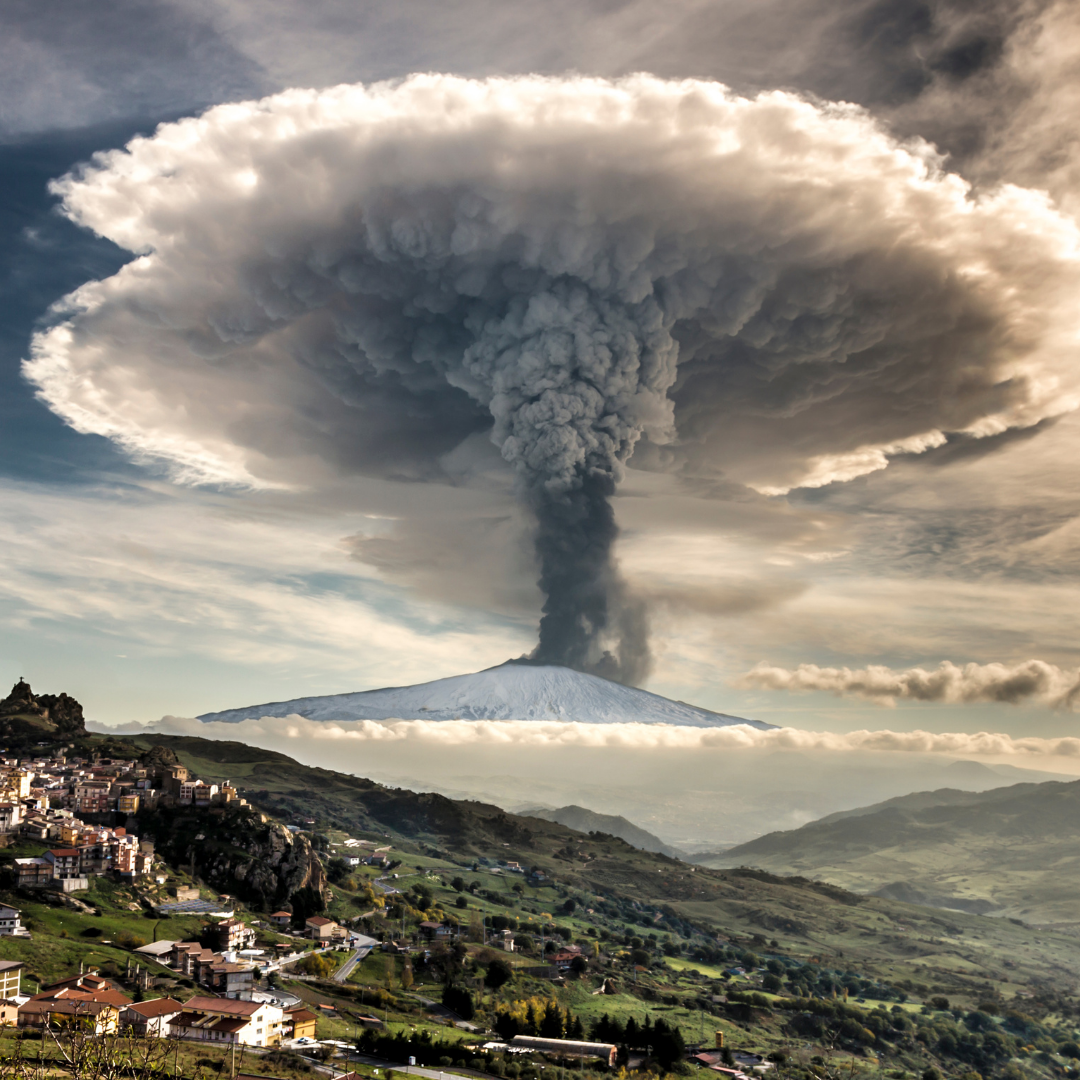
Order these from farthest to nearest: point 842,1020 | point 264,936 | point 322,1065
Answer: point 842,1020 < point 264,936 < point 322,1065

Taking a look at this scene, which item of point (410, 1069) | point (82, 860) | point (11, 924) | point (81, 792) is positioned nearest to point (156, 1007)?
point (410, 1069)

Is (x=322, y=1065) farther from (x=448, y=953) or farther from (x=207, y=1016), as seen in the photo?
(x=448, y=953)

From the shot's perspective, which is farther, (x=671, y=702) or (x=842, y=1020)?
(x=671, y=702)

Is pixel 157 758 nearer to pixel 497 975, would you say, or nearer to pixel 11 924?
pixel 11 924

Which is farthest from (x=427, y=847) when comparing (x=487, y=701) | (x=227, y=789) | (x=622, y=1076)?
(x=622, y=1076)

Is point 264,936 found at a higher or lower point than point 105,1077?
lower

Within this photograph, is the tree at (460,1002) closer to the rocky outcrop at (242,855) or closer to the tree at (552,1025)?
the tree at (552,1025)

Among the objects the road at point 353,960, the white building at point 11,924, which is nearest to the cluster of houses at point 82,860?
the white building at point 11,924
